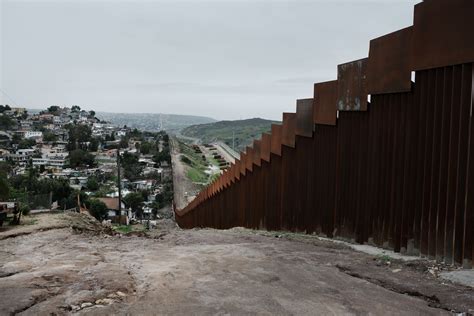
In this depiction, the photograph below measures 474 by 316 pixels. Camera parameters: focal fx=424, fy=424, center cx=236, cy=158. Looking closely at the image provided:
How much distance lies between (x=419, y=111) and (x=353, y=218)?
8.32 ft

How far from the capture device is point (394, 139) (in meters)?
6.50

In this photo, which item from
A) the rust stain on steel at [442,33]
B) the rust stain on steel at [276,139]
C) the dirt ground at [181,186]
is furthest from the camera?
→ the dirt ground at [181,186]

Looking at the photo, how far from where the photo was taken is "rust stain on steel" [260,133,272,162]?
1303cm

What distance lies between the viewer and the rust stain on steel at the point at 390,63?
6.15 metres

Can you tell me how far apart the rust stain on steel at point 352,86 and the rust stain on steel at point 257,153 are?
643cm

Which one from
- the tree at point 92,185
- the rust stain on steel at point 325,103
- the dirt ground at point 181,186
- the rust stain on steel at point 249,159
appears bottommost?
the tree at point 92,185

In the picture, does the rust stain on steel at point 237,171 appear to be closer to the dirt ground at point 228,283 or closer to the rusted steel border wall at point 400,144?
the rusted steel border wall at point 400,144

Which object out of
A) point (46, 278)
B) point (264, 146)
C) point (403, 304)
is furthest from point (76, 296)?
point (264, 146)

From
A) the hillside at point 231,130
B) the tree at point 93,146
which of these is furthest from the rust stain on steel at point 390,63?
the tree at point 93,146

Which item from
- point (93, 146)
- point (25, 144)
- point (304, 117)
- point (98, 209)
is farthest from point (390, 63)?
point (93, 146)

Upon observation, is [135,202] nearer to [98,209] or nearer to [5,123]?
[98,209]

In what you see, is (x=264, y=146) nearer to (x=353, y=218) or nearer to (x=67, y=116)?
(x=353, y=218)

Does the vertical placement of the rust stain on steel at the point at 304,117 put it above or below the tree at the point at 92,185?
above

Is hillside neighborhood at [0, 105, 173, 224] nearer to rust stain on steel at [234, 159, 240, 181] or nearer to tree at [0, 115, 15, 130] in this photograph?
tree at [0, 115, 15, 130]
